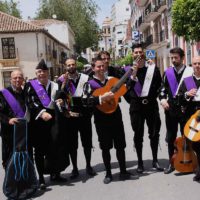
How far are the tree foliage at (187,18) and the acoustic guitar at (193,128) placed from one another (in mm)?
11591

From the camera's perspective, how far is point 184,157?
6422 millimetres

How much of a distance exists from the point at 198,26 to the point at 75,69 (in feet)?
→ 37.4

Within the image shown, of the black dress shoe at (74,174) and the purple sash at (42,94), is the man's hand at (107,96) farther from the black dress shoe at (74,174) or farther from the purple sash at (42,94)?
the black dress shoe at (74,174)

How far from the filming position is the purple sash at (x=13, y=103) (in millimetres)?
6148

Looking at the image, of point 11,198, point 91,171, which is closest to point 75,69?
point 91,171

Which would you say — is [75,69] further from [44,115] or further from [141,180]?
[141,180]

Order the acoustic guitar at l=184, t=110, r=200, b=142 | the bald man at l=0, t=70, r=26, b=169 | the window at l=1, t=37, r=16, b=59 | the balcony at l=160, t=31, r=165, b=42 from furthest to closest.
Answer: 1. the window at l=1, t=37, r=16, b=59
2. the balcony at l=160, t=31, r=165, b=42
3. the bald man at l=0, t=70, r=26, b=169
4. the acoustic guitar at l=184, t=110, r=200, b=142

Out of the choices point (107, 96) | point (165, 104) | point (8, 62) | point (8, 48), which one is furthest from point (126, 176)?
point (8, 48)

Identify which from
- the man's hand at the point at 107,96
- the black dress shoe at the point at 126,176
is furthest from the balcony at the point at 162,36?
the man's hand at the point at 107,96

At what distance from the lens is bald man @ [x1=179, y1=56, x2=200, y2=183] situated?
238 inches

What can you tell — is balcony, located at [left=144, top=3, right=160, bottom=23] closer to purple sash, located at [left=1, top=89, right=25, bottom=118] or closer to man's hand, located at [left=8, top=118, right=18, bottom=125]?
purple sash, located at [left=1, top=89, right=25, bottom=118]

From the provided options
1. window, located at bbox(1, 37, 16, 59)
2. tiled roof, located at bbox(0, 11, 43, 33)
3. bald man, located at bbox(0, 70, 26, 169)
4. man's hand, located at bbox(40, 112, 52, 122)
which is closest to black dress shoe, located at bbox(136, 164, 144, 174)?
man's hand, located at bbox(40, 112, 52, 122)

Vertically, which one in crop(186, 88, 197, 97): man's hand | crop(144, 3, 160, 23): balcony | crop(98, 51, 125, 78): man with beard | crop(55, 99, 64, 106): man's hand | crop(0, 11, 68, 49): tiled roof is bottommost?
crop(55, 99, 64, 106): man's hand

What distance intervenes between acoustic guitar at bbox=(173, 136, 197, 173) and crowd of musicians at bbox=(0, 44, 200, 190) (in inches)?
5.6
